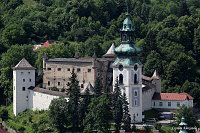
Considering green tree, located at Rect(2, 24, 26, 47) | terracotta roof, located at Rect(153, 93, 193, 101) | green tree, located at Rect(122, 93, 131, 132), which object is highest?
green tree, located at Rect(2, 24, 26, 47)

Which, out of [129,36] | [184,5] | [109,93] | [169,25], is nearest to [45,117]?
[109,93]

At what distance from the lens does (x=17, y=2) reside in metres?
185

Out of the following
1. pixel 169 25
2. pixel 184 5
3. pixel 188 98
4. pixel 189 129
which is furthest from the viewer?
pixel 184 5

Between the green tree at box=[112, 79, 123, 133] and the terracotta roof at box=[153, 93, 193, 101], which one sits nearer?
the green tree at box=[112, 79, 123, 133]

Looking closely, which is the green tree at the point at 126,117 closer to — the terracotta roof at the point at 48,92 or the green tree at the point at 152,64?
the terracotta roof at the point at 48,92

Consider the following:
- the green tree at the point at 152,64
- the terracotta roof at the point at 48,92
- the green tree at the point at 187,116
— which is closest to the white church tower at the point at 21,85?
the terracotta roof at the point at 48,92

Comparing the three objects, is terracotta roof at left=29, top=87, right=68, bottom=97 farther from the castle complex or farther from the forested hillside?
the forested hillside

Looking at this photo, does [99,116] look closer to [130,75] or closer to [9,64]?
[130,75]

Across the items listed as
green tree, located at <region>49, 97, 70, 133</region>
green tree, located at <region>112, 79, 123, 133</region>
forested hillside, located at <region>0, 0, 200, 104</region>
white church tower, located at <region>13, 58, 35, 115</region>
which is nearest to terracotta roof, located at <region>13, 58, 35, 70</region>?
white church tower, located at <region>13, 58, 35, 115</region>

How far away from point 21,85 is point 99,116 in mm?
18476

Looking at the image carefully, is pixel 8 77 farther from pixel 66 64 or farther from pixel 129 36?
pixel 129 36

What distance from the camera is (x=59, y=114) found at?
103 meters

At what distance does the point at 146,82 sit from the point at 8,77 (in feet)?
77.2

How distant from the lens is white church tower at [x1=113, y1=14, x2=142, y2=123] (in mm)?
105875
